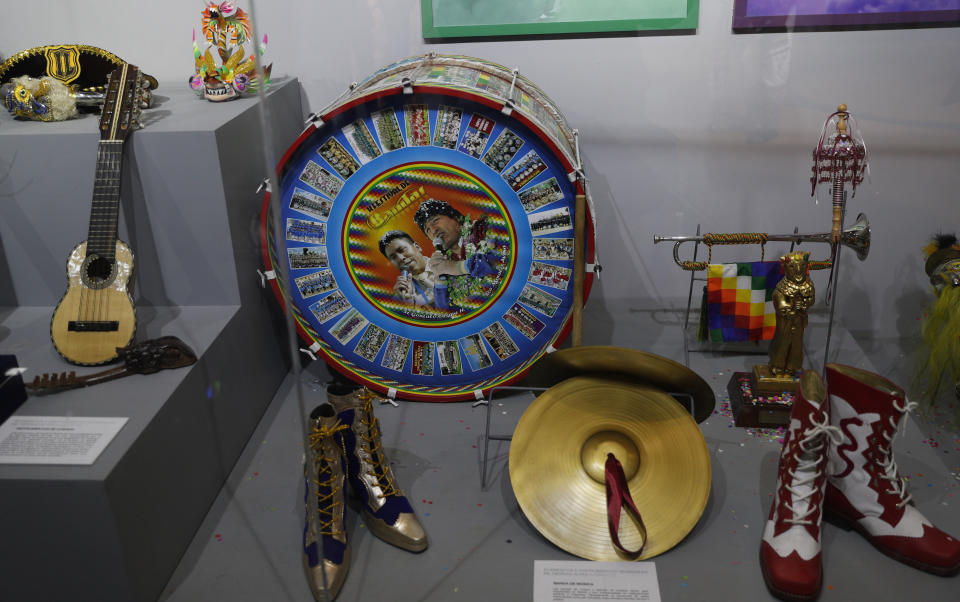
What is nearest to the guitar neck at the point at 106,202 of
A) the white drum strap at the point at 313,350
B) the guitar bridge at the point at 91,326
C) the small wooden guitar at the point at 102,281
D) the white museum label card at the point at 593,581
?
the small wooden guitar at the point at 102,281

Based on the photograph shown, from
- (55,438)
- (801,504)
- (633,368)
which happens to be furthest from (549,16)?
(55,438)

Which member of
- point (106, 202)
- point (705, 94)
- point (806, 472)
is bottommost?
point (806, 472)

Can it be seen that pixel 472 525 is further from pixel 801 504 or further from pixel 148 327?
pixel 148 327

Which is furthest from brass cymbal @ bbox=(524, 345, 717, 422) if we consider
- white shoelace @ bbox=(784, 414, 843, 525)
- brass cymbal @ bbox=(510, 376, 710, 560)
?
white shoelace @ bbox=(784, 414, 843, 525)

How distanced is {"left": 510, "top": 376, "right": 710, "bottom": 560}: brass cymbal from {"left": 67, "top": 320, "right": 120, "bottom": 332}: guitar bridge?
1.10 meters

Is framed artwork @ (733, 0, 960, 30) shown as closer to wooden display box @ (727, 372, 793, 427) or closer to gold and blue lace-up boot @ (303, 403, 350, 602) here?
wooden display box @ (727, 372, 793, 427)

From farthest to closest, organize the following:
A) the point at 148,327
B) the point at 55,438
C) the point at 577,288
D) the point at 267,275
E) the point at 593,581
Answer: the point at 267,275
the point at 577,288
the point at 148,327
the point at 593,581
the point at 55,438

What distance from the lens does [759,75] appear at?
2.70 meters

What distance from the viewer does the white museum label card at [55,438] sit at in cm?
183

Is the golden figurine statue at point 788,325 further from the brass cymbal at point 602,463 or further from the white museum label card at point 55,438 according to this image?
the white museum label card at point 55,438

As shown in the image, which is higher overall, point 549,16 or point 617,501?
point 549,16

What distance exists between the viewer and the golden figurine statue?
93.7 inches

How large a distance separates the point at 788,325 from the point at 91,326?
1929mm

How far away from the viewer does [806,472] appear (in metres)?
2.03
